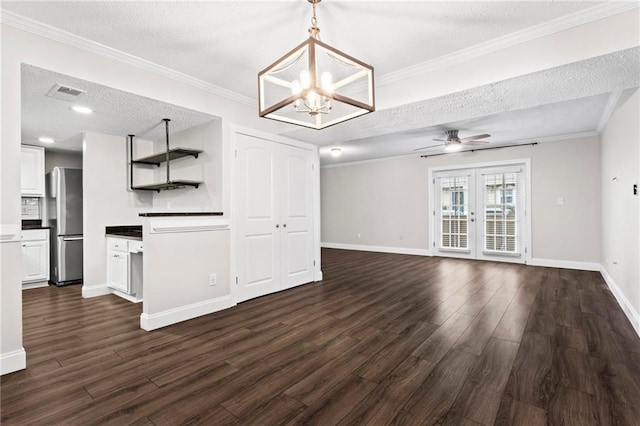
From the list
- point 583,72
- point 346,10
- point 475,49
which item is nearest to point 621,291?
point 583,72

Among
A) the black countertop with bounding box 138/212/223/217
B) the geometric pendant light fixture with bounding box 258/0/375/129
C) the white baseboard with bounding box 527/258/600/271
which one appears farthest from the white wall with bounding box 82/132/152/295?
the white baseboard with bounding box 527/258/600/271

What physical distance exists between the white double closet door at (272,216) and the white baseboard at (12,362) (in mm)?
1919

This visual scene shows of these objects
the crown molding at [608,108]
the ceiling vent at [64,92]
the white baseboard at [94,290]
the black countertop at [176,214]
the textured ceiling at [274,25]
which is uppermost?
the textured ceiling at [274,25]

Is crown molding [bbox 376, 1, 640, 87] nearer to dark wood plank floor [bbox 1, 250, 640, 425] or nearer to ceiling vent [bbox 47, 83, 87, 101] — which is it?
dark wood plank floor [bbox 1, 250, 640, 425]

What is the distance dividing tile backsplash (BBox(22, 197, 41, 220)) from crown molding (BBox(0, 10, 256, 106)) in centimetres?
428

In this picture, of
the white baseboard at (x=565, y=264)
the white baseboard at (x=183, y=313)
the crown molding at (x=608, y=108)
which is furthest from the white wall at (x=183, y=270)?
the white baseboard at (x=565, y=264)

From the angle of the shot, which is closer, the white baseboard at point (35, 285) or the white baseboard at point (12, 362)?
the white baseboard at point (12, 362)

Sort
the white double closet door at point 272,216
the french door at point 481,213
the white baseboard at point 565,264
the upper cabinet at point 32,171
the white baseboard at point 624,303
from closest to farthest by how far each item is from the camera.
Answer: the white baseboard at point 624,303 < the white double closet door at point 272,216 < the upper cabinet at point 32,171 < the white baseboard at point 565,264 < the french door at point 481,213

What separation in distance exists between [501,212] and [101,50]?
23.1 feet

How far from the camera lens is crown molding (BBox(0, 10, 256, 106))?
2.20m

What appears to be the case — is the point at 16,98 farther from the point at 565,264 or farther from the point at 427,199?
the point at 565,264

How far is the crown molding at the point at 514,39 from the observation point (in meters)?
2.11

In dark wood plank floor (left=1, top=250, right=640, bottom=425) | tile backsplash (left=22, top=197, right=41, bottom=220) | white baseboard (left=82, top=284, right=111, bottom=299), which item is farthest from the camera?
tile backsplash (left=22, top=197, right=41, bottom=220)

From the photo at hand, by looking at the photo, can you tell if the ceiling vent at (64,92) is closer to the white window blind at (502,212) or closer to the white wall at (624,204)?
the white wall at (624,204)
